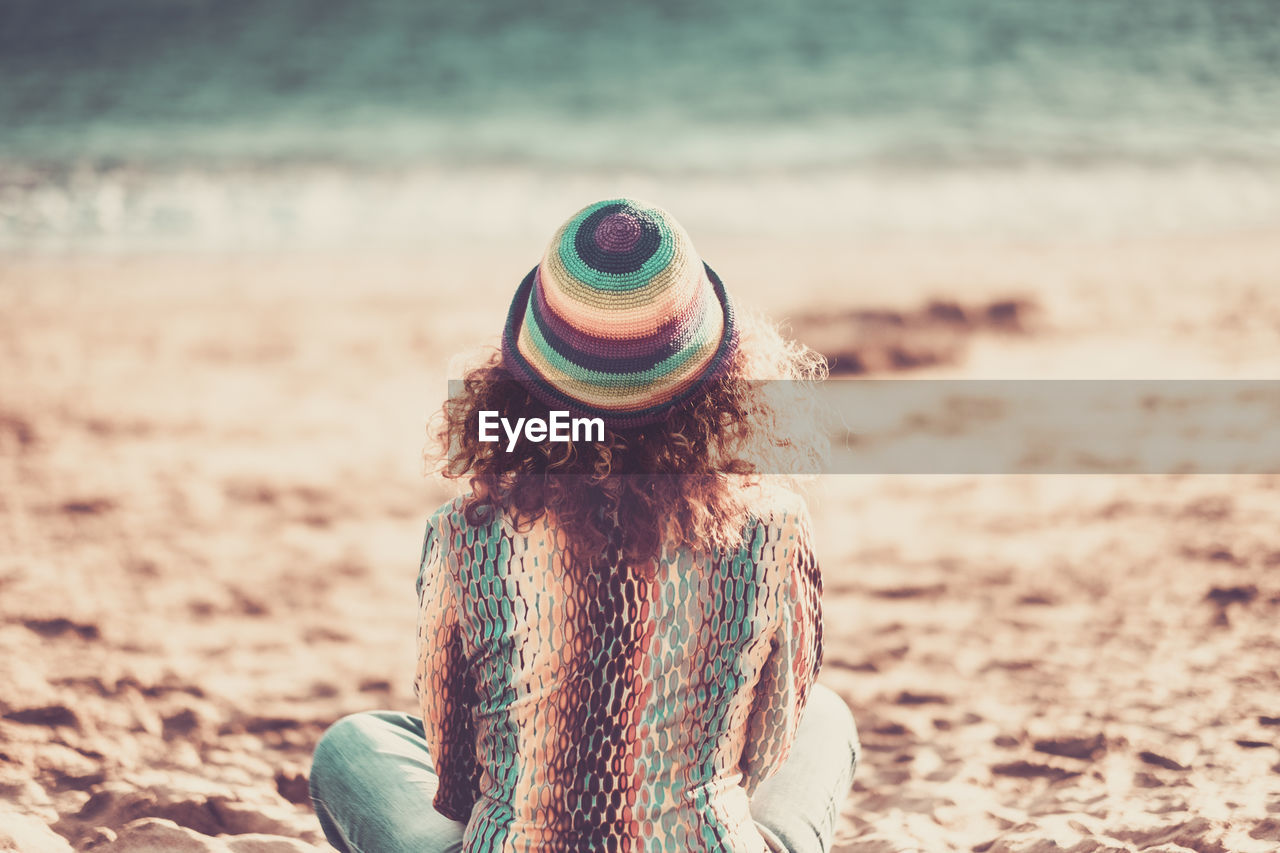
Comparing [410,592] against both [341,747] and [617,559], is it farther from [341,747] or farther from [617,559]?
[617,559]

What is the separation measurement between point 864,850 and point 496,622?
1.34 meters

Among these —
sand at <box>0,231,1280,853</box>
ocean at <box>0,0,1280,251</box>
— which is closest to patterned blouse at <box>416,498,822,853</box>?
sand at <box>0,231,1280,853</box>

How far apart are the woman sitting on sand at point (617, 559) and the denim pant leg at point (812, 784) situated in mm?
178

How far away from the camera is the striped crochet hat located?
1.26 metres

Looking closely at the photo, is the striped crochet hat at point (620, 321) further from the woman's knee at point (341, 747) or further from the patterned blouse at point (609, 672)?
the woman's knee at point (341, 747)

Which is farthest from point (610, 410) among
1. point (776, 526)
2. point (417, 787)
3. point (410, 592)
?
point (410, 592)

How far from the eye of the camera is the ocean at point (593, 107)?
11.3 meters

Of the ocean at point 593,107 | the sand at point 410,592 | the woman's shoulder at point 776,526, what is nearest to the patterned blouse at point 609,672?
the woman's shoulder at point 776,526

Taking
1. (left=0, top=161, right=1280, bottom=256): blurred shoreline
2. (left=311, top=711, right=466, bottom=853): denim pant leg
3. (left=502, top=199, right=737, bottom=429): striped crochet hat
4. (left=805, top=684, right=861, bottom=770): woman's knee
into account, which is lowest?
(left=311, top=711, right=466, bottom=853): denim pant leg

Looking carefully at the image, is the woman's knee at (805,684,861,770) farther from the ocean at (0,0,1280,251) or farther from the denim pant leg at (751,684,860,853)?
the ocean at (0,0,1280,251)

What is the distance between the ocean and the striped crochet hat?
924 cm

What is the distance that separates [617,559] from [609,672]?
15 cm

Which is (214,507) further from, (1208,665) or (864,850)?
(1208,665)

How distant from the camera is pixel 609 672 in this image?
1364 millimetres
